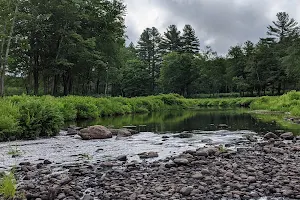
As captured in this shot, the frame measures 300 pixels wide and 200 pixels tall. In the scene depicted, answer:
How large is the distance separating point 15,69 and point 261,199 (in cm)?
4158

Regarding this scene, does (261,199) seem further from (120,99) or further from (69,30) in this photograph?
(69,30)

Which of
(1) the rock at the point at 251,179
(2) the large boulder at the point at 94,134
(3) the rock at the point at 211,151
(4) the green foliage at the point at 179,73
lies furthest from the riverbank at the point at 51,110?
(4) the green foliage at the point at 179,73

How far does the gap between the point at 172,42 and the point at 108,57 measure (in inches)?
2371

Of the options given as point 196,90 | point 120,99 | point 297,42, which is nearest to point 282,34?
point 297,42

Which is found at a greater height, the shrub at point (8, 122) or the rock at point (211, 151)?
the shrub at point (8, 122)

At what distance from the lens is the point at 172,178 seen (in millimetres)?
7129

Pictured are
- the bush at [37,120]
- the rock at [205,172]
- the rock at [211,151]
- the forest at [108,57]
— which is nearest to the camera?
the rock at [205,172]

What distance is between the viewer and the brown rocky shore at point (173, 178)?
235 inches

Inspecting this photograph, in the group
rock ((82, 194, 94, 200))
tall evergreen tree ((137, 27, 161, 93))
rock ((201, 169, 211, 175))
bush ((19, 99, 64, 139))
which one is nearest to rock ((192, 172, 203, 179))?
rock ((201, 169, 211, 175))

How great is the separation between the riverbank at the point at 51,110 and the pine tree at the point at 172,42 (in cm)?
5114

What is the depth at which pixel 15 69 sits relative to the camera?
136 feet

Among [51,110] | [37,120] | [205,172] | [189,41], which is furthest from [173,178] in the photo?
[189,41]

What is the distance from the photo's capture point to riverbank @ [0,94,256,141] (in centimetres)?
1398

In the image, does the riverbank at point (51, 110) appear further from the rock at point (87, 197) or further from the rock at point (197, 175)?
the rock at point (197, 175)
